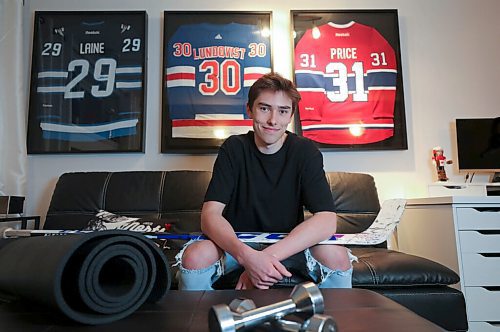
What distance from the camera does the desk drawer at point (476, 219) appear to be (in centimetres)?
149

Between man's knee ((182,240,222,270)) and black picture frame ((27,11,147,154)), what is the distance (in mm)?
1191

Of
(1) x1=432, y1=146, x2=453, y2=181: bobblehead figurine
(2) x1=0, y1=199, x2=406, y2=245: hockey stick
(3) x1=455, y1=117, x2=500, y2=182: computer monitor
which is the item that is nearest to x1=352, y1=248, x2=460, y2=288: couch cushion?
(2) x1=0, y1=199, x2=406, y2=245: hockey stick

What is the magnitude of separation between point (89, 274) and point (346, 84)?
191 cm

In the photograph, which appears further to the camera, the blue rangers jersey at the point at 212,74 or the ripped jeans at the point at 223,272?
the blue rangers jersey at the point at 212,74

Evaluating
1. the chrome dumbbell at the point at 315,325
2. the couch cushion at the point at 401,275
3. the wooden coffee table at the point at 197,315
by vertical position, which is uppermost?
the chrome dumbbell at the point at 315,325

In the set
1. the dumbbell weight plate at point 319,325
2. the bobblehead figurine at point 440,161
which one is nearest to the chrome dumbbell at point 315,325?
the dumbbell weight plate at point 319,325

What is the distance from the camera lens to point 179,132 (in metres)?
2.08

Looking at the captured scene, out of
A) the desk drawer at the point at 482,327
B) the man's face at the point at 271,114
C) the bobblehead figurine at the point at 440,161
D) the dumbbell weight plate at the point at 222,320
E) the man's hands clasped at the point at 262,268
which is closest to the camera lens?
the dumbbell weight plate at the point at 222,320

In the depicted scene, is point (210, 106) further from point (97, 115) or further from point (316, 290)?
point (316, 290)

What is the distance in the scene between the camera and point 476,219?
1.49 metres

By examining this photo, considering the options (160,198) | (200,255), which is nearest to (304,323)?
(200,255)

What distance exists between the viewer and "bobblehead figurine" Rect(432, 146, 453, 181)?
80.5 inches

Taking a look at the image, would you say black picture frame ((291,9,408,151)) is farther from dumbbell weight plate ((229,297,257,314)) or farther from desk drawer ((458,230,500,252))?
dumbbell weight plate ((229,297,257,314))

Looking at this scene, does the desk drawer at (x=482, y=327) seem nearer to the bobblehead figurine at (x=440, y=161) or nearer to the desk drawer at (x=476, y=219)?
the desk drawer at (x=476, y=219)
